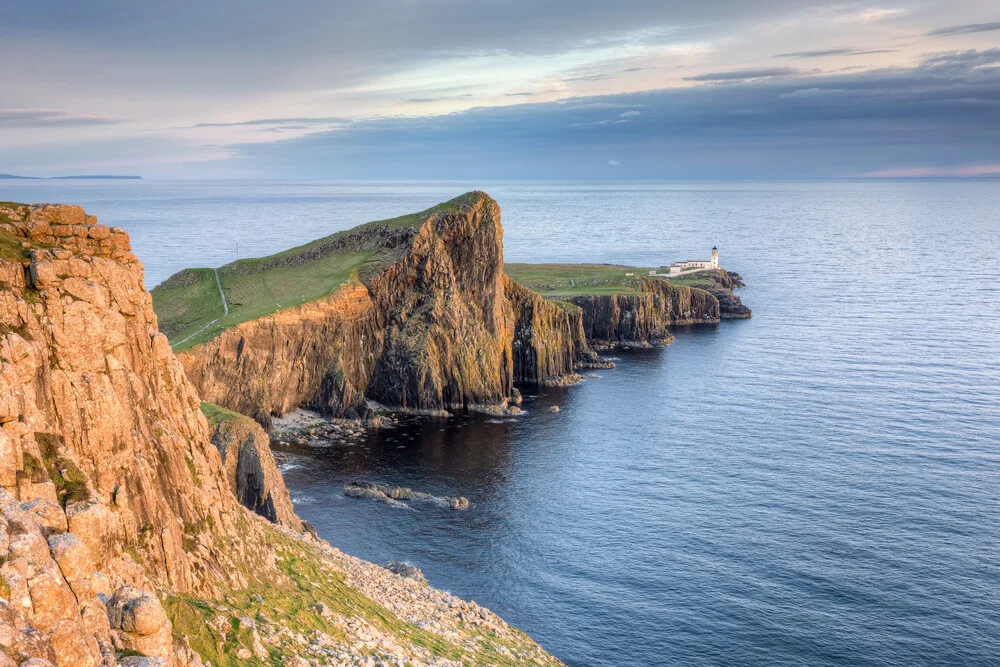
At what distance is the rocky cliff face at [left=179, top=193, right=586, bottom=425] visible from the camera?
362 ft

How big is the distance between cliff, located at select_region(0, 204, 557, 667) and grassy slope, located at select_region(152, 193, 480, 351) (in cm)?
7669

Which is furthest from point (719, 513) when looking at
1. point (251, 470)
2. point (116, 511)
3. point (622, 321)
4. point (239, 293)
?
point (622, 321)

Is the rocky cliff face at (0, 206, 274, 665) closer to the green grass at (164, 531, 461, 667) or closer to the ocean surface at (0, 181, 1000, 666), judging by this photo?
the green grass at (164, 531, 461, 667)

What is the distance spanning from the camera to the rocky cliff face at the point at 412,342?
110m

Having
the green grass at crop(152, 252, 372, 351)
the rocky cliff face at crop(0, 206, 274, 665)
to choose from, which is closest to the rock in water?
the rocky cliff face at crop(0, 206, 274, 665)

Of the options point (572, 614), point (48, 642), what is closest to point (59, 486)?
point (48, 642)

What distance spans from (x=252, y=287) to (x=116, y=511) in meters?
109

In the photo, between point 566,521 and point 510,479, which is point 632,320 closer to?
point 510,479

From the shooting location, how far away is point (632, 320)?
573 ft

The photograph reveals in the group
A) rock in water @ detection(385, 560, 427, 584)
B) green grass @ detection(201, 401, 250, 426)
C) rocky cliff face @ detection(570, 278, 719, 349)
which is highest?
green grass @ detection(201, 401, 250, 426)

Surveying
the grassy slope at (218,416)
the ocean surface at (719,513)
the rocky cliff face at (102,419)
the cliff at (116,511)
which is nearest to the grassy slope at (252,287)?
the ocean surface at (719,513)

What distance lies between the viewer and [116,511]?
28.6 metres

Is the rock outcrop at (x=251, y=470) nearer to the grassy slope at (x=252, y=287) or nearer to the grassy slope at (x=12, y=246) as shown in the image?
the grassy slope at (x=12, y=246)

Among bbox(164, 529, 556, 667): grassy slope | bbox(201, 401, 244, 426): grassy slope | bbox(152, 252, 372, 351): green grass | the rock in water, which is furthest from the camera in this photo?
bbox(152, 252, 372, 351): green grass
